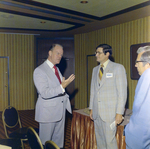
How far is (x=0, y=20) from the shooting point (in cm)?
539

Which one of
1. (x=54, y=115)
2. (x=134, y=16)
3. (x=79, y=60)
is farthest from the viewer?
(x=79, y=60)

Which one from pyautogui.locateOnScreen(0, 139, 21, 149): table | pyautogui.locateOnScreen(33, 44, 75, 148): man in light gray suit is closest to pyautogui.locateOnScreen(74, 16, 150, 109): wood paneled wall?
pyautogui.locateOnScreen(33, 44, 75, 148): man in light gray suit

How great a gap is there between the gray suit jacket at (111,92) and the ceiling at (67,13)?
2.14m

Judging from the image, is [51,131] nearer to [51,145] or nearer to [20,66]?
[51,145]

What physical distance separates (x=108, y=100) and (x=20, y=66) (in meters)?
5.66

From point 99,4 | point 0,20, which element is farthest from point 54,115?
point 0,20

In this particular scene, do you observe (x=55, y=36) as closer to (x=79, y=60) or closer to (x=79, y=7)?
(x=79, y=60)

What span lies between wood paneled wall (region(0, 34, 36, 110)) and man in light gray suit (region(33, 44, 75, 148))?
16.8 feet

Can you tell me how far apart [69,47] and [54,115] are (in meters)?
5.78

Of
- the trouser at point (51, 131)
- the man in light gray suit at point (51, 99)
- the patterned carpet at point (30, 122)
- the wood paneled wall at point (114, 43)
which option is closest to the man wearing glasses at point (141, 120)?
the man in light gray suit at point (51, 99)

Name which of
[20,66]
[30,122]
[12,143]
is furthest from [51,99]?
[20,66]

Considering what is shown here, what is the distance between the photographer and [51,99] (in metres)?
2.43

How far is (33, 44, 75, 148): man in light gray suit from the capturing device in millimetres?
2335

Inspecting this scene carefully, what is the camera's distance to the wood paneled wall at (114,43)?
519 centimetres
